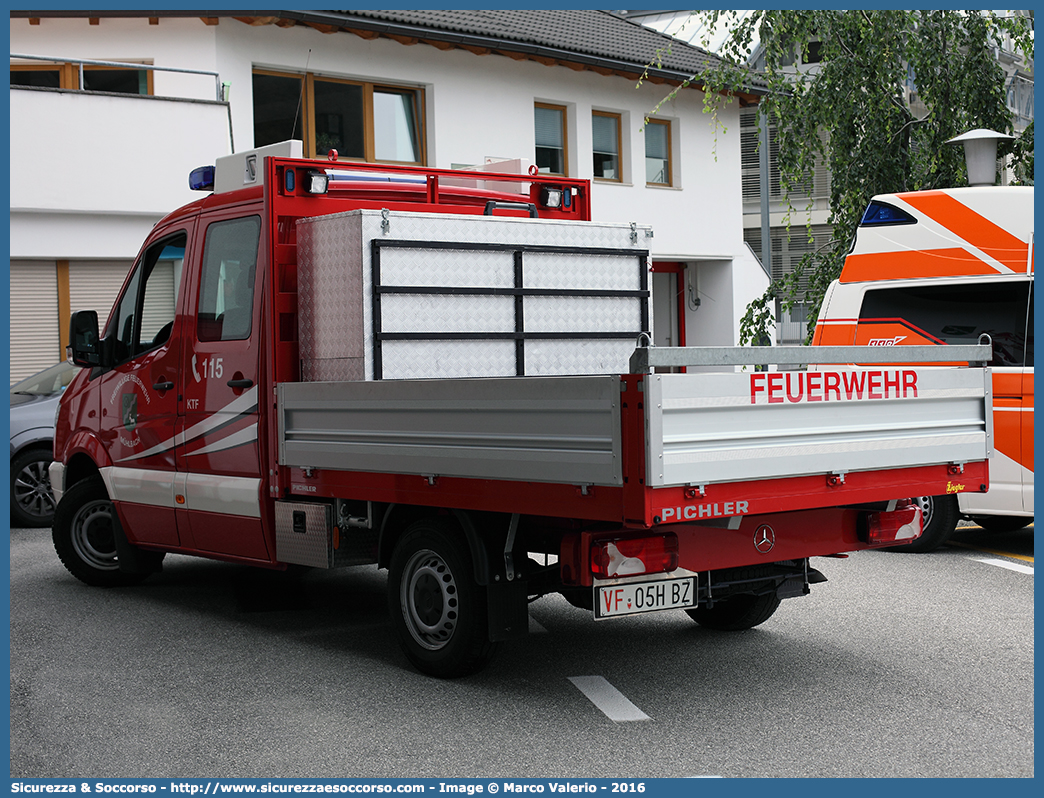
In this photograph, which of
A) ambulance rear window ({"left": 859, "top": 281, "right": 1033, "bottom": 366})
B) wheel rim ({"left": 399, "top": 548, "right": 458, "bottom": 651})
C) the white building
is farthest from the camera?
the white building

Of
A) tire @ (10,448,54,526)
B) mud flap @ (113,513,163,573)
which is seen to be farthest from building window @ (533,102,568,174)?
mud flap @ (113,513,163,573)

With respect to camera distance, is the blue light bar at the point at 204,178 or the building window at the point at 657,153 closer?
the blue light bar at the point at 204,178

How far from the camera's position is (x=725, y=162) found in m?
26.2

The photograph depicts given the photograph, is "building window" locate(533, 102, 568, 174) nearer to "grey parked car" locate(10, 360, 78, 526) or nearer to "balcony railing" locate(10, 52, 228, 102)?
"balcony railing" locate(10, 52, 228, 102)

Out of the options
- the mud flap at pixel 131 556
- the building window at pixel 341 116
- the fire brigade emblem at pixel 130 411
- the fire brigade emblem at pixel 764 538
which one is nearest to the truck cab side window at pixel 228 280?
the fire brigade emblem at pixel 130 411

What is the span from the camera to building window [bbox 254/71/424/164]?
2011cm

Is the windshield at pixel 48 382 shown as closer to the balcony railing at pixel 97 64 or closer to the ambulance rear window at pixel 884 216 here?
the balcony railing at pixel 97 64

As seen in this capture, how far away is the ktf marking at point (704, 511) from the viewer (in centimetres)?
505

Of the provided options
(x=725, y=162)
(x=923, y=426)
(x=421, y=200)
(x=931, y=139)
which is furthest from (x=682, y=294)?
(x=923, y=426)

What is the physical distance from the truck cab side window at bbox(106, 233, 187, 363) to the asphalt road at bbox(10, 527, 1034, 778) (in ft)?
5.70

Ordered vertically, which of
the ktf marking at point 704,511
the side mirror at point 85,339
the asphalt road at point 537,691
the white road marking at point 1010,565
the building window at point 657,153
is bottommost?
the white road marking at point 1010,565

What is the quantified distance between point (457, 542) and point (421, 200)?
2714 mm

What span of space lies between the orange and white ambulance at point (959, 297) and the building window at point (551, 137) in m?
13.3

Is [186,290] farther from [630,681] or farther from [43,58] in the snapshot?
[43,58]
